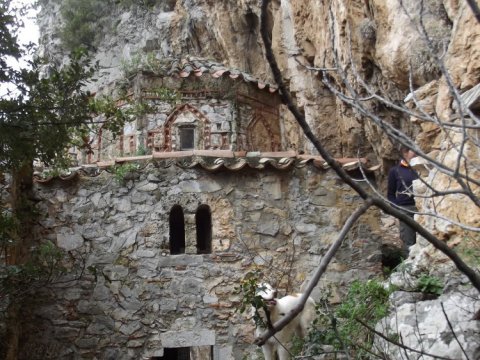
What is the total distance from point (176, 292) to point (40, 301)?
162 cm

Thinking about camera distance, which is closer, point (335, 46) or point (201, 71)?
point (335, 46)

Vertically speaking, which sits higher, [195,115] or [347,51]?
[347,51]

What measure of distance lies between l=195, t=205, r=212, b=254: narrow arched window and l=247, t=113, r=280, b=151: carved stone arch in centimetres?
480

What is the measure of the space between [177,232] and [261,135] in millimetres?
5326

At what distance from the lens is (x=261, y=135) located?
1251 centimetres

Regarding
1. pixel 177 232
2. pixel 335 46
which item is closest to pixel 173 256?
pixel 177 232

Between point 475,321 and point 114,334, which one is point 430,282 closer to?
point 475,321

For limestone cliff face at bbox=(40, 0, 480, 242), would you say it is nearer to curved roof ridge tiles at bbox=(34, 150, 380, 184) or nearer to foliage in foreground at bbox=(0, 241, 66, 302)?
curved roof ridge tiles at bbox=(34, 150, 380, 184)

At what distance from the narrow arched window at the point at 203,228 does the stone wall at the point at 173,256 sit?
19cm

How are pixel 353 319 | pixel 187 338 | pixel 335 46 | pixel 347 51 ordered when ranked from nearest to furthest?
1. pixel 335 46
2. pixel 353 319
3. pixel 187 338
4. pixel 347 51

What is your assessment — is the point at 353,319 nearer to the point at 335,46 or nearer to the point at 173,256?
the point at 173,256

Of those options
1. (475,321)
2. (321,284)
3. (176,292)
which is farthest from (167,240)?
(475,321)

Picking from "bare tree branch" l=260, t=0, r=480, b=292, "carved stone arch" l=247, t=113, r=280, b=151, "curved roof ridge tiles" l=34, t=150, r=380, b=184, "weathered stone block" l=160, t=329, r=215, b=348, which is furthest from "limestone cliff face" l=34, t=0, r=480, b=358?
"weathered stone block" l=160, t=329, r=215, b=348

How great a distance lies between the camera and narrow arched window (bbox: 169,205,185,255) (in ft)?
24.4
